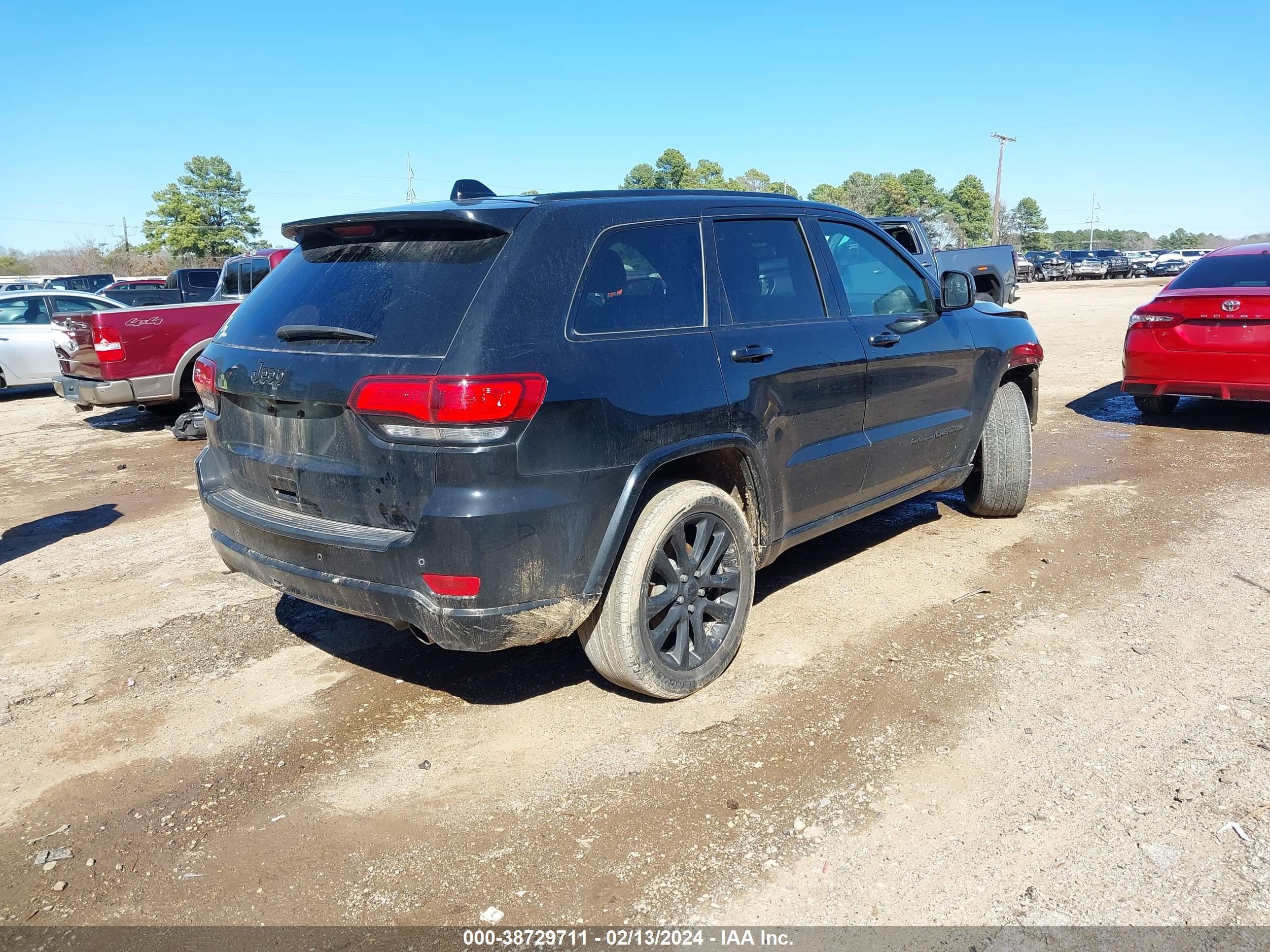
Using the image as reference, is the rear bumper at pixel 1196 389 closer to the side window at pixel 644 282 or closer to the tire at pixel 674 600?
the tire at pixel 674 600

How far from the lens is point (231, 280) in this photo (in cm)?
1405

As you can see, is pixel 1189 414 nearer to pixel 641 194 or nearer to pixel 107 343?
pixel 641 194

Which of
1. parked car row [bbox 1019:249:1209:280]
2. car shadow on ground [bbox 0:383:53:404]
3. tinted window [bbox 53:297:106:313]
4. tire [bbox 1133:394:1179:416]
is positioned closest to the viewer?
tire [bbox 1133:394:1179:416]

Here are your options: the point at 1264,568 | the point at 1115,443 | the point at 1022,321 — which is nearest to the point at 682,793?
the point at 1264,568

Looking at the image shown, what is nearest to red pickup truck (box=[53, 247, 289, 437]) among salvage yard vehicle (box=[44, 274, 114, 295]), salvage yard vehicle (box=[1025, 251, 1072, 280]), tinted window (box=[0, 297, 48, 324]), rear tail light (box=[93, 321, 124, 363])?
rear tail light (box=[93, 321, 124, 363])

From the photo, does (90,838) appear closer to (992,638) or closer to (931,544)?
(992,638)

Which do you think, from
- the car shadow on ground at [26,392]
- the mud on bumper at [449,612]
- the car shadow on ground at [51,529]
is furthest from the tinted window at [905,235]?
the car shadow on ground at [26,392]

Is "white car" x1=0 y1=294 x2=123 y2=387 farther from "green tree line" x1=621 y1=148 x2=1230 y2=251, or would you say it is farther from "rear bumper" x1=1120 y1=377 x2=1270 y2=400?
"green tree line" x1=621 y1=148 x2=1230 y2=251

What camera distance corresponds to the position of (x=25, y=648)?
4.48m

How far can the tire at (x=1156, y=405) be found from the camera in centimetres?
933

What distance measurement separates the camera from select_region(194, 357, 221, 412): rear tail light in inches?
147

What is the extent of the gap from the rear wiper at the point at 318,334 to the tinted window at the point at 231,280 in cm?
1153

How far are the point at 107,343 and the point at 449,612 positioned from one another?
8.49 m

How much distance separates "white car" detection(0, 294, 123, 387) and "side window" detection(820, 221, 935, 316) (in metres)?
13.0
